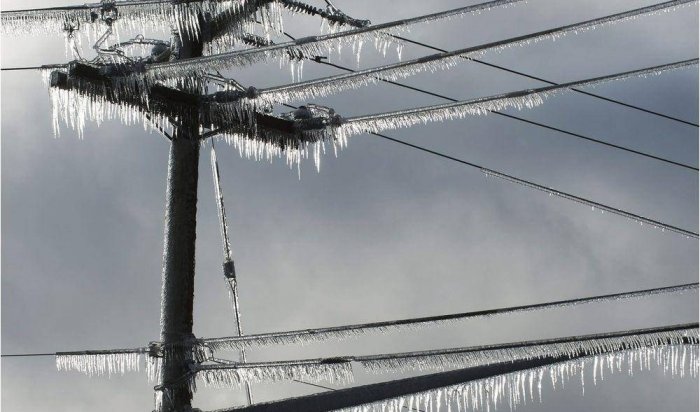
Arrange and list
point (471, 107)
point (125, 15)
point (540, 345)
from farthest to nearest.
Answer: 1. point (125, 15)
2. point (471, 107)
3. point (540, 345)

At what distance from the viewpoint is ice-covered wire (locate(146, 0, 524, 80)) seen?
40.9 feet

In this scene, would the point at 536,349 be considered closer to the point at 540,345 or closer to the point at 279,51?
the point at 540,345

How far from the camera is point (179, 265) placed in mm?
13930

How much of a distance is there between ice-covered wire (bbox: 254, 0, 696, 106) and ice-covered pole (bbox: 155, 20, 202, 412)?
50.9 inches

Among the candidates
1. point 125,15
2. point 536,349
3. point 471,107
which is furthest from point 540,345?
point 125,15

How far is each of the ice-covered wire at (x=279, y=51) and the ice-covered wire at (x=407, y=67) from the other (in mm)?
396

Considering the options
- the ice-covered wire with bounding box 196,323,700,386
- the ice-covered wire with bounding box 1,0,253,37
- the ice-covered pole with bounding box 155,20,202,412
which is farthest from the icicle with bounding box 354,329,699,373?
the ice-covered wire with bounding box 1,0,253,37

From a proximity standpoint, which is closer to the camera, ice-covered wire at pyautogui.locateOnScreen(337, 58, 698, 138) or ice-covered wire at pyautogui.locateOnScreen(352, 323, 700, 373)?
ice-covered wire at pyautogui.locateOnScreen(352, 323, 700, 373)

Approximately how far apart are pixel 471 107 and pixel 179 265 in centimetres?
389

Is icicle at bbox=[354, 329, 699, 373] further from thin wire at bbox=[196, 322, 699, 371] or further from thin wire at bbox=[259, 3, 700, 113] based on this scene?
thin wire at bbox=[259, 3, 700, 113]

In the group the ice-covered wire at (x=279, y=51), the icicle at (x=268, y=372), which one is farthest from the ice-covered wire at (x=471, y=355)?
the ice-covered wire at (x=279, y=51)

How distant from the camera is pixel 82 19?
575 inches

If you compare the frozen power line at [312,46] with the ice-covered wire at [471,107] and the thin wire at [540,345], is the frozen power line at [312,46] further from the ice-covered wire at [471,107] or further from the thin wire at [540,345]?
the thin wire at [540,345]

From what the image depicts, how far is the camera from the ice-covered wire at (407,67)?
38.4 feet
